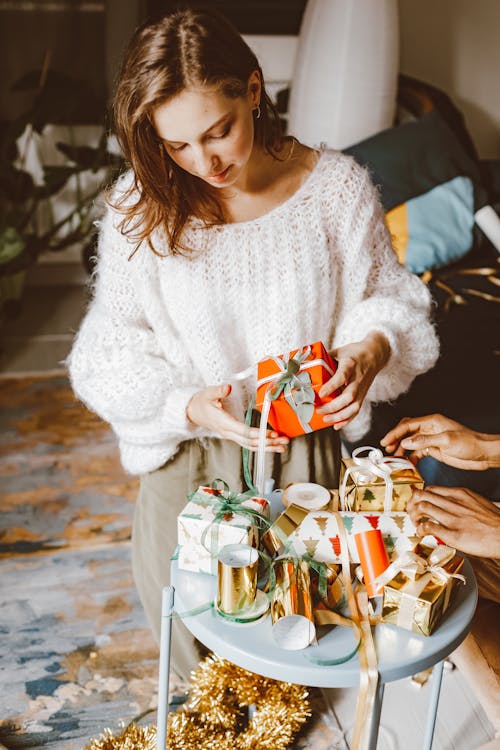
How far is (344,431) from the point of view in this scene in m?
1.28

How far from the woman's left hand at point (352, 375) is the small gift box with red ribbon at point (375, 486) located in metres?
0.07

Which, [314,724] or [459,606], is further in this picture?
[314,724]

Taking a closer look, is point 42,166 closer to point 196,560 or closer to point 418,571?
point 196,560

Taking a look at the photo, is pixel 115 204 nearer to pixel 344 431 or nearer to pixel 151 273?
pixel 151 273

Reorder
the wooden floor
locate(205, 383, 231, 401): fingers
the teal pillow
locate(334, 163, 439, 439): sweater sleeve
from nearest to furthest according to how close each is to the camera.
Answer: locate(205, 383, 231, 401): fingers, locate(334, 163, 439, 439): sweater sleeve, the wooden floor, the teal pillow

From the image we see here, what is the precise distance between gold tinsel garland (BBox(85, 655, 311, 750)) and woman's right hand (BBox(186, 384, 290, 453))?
0.46m

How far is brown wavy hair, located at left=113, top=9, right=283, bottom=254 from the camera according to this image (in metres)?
0.91

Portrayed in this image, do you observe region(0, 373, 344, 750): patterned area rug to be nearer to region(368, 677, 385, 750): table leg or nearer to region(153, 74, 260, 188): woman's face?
region(368, 677, 385, 750): table leg

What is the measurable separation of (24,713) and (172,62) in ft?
3.76

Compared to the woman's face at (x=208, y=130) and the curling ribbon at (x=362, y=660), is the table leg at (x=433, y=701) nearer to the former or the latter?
the curling ribbon at (x=362, y=660)

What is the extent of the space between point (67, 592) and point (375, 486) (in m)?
0.93

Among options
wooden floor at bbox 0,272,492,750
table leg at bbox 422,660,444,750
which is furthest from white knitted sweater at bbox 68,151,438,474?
wooden floor at bbox 0,272,492,750

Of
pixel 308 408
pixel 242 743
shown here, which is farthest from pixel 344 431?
pixel 242 743

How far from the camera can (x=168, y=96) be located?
91cm
